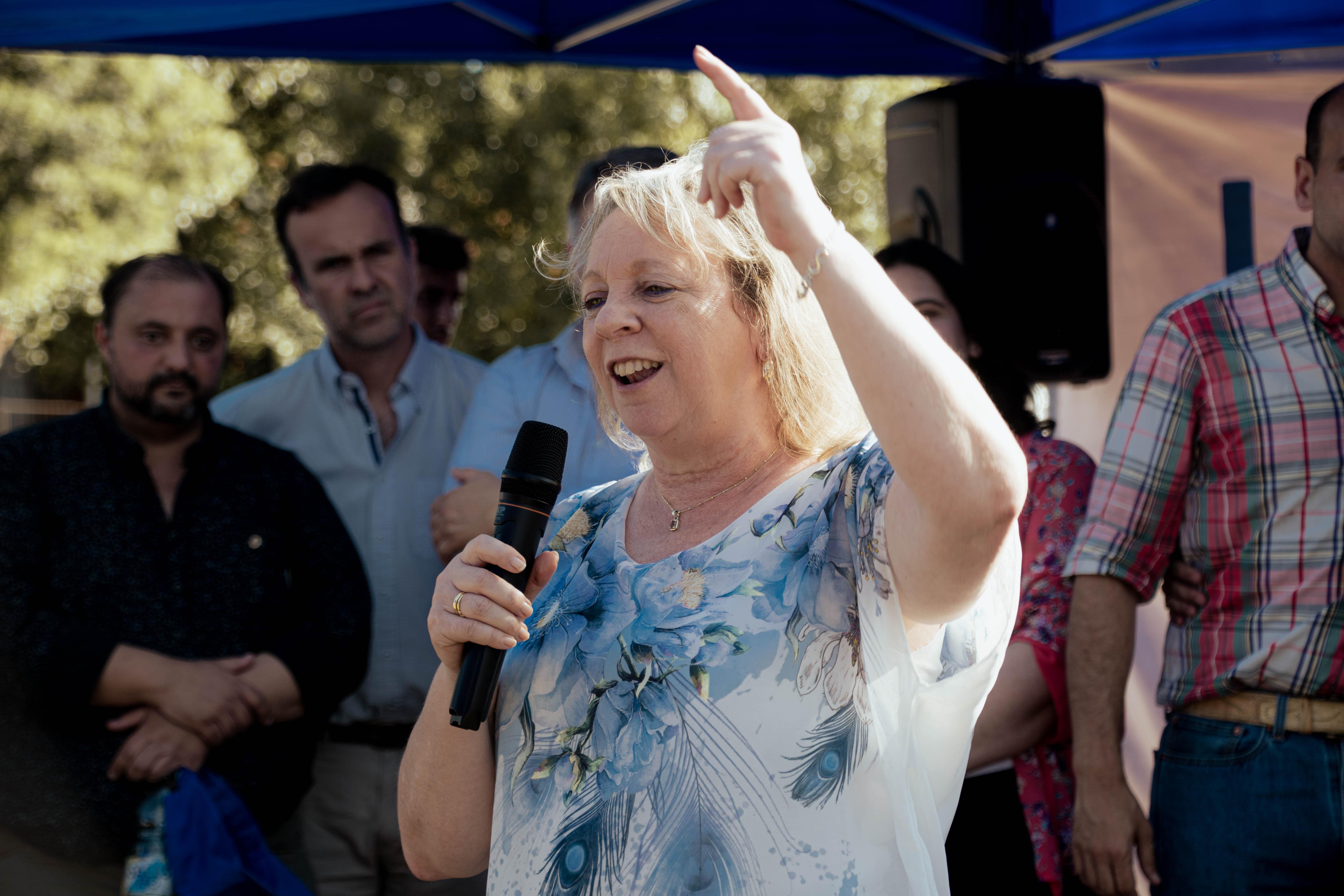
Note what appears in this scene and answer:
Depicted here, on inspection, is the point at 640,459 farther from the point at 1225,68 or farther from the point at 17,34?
the point at 1225,68

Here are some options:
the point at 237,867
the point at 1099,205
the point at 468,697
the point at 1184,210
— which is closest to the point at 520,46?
the point at 1099,205

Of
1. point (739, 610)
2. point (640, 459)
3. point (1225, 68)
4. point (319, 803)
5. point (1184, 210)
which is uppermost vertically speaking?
point (1225, 68)

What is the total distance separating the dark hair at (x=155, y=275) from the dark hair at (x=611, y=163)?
103 centimetres

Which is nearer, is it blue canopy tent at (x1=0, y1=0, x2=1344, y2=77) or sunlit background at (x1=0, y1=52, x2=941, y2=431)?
blue canopy tent at (x1=0, y1=0, x2=1344, y2=77)

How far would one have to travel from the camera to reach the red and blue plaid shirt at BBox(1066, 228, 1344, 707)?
238 centimetres

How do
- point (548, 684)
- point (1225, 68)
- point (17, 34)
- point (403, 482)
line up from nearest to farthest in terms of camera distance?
1. point (548, 684)
2. point (17, 34)
3. point (403, 482)
4. point (1225, 68)

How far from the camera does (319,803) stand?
3178mm

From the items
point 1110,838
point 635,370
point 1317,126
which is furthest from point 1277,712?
point 635,370

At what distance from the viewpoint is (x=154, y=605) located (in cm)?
279

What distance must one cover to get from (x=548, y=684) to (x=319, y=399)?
207cm

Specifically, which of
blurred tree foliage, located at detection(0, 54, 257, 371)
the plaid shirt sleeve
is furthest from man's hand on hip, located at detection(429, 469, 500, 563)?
blurred tree foliage, located at detection(0, 54, 257, 371)

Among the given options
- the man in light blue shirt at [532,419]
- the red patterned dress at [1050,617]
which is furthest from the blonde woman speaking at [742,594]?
the red patterned dress at [1050,617]

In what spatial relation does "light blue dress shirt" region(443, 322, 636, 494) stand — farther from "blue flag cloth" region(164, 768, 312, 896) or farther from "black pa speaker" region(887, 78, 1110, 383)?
"black pa speaker" region(887, 78, 1110, 383)

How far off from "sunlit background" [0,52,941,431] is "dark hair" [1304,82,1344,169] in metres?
8.64
